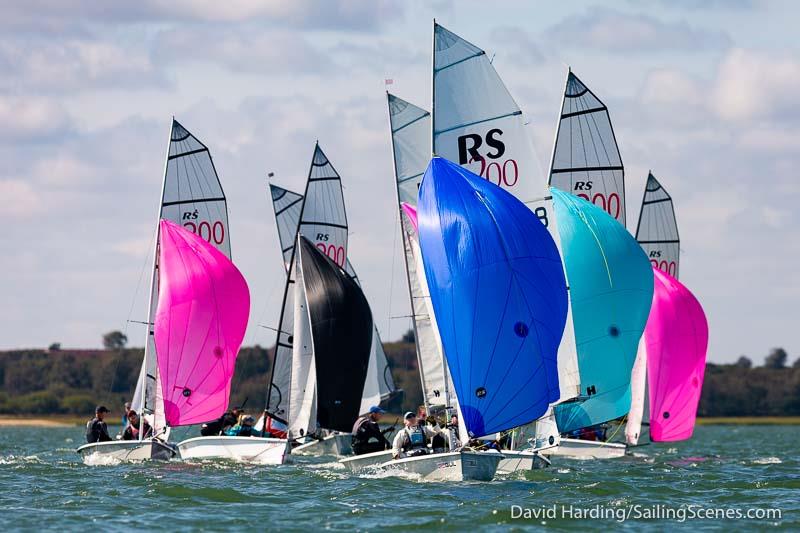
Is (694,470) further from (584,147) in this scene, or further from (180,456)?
(180,456)

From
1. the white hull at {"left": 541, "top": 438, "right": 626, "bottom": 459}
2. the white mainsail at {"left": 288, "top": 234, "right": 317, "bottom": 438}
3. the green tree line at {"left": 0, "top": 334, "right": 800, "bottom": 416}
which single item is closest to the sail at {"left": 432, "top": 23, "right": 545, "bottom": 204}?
the white mainsail at {"left": 288, "top": 234, "right": 317, "bottom": 438}

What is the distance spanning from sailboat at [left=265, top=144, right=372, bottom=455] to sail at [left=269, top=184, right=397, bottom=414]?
28 mm

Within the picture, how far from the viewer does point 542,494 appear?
25750mm

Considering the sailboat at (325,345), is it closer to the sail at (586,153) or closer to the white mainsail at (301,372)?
the white mainsail at (301,372)

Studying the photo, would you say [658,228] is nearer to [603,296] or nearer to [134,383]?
[603,296]

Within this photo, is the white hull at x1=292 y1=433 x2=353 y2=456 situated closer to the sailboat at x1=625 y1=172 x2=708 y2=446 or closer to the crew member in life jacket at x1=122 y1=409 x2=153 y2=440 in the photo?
the crew member in life jacket at x1=122 y1=409 x2=153 y2=440

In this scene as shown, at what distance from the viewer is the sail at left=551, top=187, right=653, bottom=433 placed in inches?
1232

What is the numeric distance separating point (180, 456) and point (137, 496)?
9.49 meters

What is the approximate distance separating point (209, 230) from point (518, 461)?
13.3 meters

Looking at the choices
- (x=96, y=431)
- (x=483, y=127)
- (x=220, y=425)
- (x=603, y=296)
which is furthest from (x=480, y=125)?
(x=96, y=431)

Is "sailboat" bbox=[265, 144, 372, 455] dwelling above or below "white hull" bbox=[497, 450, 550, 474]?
above

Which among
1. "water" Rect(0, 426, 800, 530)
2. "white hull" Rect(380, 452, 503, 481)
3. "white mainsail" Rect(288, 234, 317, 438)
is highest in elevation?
"white mainsail" Rect(288, 234, 317, 438)

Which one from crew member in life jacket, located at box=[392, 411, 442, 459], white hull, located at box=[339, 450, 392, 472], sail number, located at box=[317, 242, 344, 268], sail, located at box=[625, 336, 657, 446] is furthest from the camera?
sail number, located at box=[317, 242, 344, 268]

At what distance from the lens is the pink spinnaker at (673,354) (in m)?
37.1
